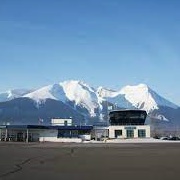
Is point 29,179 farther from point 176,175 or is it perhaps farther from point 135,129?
point 135,129

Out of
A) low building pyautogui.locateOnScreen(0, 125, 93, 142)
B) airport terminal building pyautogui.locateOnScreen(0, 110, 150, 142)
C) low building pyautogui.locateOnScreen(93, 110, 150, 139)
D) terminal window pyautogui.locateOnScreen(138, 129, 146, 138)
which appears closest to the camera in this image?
low building pyautogui.locateOnScreen(0, 125, 93, 142)

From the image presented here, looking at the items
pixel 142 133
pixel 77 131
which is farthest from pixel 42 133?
pixel 142 133

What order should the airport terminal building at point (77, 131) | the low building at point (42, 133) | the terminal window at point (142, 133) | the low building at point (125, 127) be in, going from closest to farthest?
the low building at point (42, 133) < the airport terminal building at point (77, 131) < the terminal window at point (142, 133) < the low building at point (125, 127)

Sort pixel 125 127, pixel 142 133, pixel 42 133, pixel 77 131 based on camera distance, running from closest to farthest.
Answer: pixel 42 133 → pixel 142 133 → pixel 125 127 → pixel 77 131

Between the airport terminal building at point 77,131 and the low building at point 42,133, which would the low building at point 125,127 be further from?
the low building at point 42,133

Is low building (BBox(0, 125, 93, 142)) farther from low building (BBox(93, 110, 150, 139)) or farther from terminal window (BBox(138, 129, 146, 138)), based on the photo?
terminal window (BBox(138, 129, 146, 138))

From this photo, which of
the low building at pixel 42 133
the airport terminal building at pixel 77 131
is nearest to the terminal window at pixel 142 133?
the airport terminal building at pixel 77 131

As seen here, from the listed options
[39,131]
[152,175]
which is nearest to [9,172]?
[152,175]

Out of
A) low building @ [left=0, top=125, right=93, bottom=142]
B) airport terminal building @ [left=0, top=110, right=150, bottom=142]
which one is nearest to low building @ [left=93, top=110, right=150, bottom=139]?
airport terminal building @ [left=0, top=110, right=150, bottom=142]

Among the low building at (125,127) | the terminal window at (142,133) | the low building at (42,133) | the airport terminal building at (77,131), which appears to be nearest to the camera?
the low building at (42,133)

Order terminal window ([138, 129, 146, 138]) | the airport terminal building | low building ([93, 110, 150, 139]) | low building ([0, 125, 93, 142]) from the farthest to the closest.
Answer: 1. low building ([93, 110, 150, 139])
2. terminal window ([138, 129, 146, 138])
3. the airport terminal building
4. low building ([0, 125, 93, 142])

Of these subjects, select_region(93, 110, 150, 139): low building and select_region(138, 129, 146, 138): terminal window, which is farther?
select_region(93, 110, 150, 139): low building

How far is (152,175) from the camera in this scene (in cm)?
3039

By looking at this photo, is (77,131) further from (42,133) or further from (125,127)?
(125,127)
